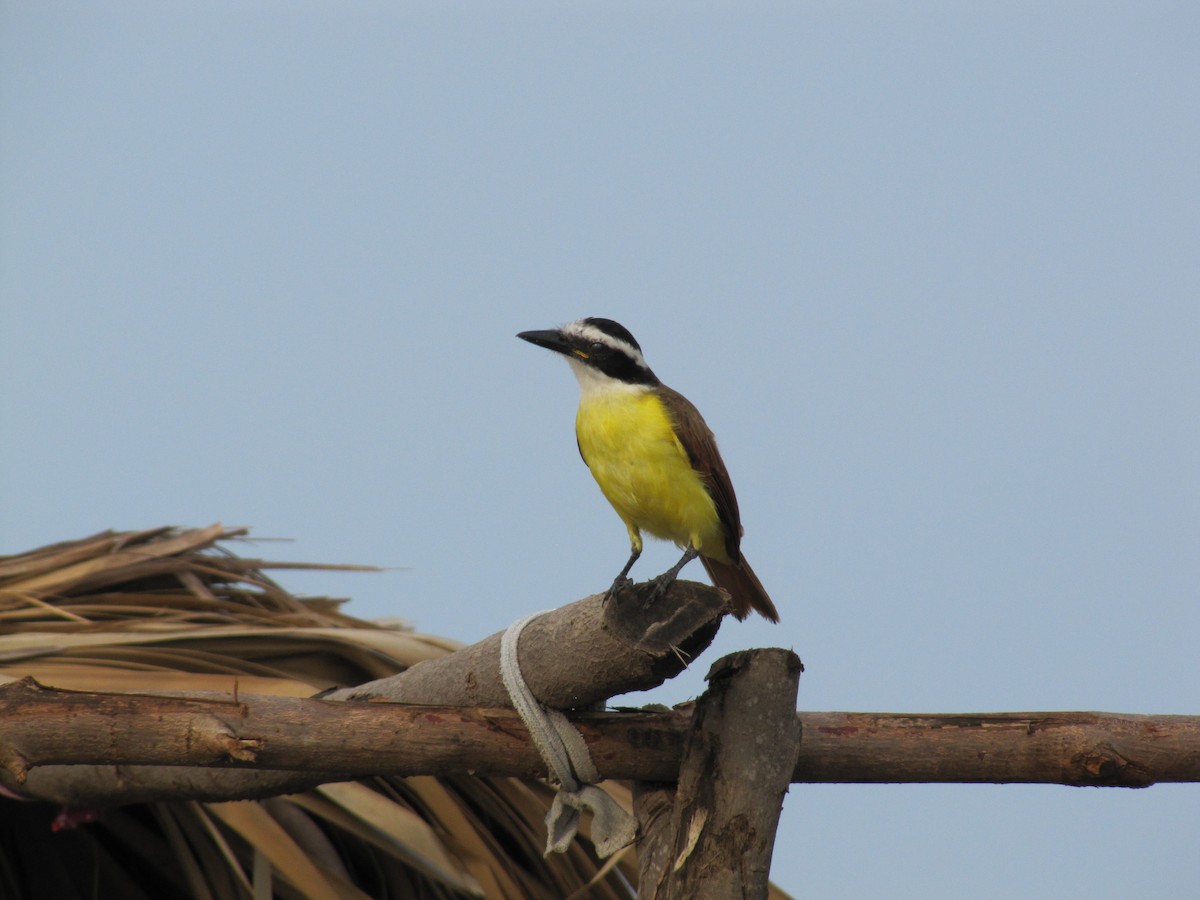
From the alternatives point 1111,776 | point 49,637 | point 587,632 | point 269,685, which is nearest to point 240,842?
point 269,685

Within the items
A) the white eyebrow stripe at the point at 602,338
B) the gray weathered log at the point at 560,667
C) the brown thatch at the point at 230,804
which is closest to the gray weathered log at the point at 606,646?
the gray weathered log at the point at 560,667

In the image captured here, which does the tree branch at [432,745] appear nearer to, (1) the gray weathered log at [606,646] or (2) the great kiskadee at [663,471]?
(1) the gray weathered log at [606,646]

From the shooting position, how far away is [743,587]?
3172mm

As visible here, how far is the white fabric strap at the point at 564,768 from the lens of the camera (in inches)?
91.7

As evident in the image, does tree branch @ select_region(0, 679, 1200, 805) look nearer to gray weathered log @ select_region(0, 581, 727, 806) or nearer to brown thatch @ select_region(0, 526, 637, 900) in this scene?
gray weathered log @ select_region(0, 581, 727, 806)

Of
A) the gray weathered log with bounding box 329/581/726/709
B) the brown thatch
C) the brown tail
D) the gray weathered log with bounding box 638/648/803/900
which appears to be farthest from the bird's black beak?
the gray weathered log with bounding box 638/648/803/900

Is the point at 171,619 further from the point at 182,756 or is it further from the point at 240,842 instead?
the point at 182,756

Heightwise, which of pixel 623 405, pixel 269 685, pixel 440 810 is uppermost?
pixel 623 405

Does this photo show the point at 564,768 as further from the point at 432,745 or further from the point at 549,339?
the point at 549,339

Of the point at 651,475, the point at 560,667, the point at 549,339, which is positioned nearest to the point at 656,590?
the point at 560,667

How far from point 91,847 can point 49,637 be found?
862 millimetres

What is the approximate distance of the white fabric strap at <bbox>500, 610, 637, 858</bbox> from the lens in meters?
2.33

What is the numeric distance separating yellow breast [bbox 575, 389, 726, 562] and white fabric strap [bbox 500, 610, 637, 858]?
66cm

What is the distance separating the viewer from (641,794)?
2494mm
